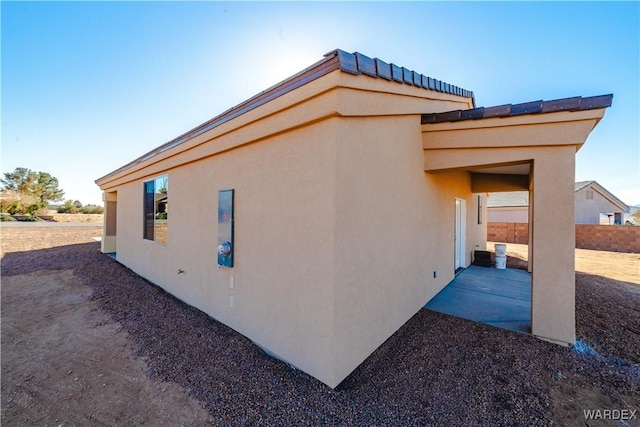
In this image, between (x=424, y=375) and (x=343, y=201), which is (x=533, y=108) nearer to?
(x=343, y=201)

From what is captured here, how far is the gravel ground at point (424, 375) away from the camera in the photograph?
90.7 inches

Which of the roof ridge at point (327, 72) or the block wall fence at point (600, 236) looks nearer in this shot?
the roof ridge at point (327, 72)

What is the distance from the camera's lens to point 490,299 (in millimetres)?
5230

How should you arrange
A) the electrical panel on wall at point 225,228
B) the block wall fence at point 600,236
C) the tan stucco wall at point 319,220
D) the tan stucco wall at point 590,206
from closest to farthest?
the tan stucco wall at point 319,220
the electrical panel on wall at point 225,228
the block wall fence at point 600,236
the tan stucco wall at point 590,206

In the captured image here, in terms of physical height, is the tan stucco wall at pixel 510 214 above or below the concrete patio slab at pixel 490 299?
above

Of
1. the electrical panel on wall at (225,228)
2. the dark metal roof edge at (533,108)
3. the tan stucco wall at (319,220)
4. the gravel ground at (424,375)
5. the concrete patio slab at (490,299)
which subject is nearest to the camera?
the gravel ground at (424,375)

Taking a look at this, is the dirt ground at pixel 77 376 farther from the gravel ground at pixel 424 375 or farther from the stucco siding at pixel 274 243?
the stucco siding at pixel 274 243

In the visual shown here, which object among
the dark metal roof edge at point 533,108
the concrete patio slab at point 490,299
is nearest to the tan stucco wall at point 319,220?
the dark metal roof edge at point 533,108

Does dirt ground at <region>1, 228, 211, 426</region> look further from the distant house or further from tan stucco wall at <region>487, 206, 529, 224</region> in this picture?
tan stucco wall at <region>487, 206, 529, 224</region>

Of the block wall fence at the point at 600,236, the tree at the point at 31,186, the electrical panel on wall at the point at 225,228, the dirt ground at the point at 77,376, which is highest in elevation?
the tree at the point at 31,186

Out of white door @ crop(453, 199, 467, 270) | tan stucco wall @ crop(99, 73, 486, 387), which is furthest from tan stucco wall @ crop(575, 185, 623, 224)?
tan stucco wall @ crop(99, 73, 486, 387)

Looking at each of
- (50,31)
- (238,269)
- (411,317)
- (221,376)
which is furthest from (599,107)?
(50,31)

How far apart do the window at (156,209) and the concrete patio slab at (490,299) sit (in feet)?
21.4

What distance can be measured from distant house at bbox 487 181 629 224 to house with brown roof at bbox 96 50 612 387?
17.6m
